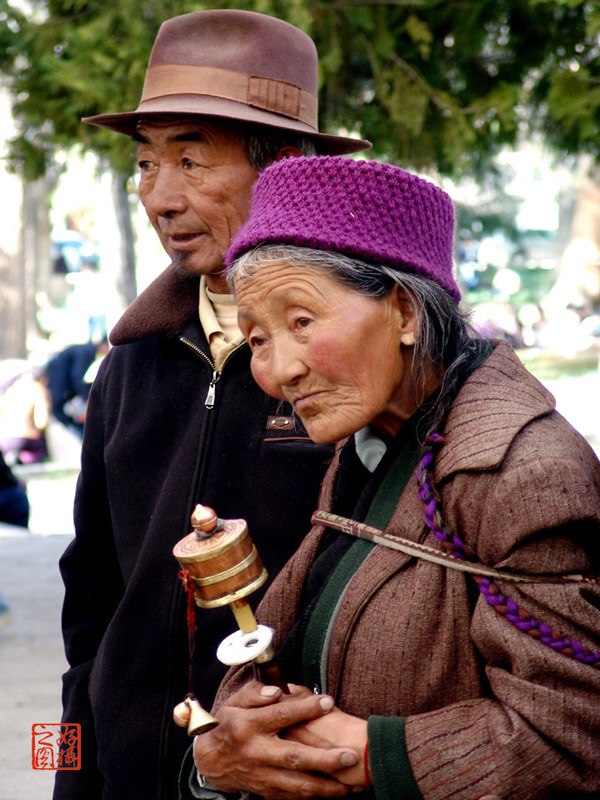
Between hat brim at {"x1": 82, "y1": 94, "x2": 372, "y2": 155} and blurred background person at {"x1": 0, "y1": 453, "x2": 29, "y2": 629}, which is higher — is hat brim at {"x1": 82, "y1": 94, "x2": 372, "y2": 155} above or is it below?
above

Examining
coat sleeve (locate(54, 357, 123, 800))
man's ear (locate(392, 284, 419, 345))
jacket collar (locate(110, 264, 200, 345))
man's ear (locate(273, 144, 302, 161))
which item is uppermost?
man's ear (locate(273, 144, 302, 161))

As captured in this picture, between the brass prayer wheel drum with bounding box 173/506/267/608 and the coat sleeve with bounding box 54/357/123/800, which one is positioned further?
the coat sleeve with bounding box 54/357/123/800

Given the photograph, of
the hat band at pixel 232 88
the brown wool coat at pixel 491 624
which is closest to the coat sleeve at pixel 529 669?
the brown wool coat at pixel 491 624

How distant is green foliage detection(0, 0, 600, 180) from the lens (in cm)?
434

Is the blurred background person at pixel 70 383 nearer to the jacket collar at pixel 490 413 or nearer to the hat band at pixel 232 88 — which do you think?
the hat band at pixel 232 88

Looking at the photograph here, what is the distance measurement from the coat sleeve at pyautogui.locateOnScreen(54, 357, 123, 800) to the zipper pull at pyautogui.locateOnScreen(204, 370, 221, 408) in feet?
1.14

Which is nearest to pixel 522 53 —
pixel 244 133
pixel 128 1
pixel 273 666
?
pixel 128 1

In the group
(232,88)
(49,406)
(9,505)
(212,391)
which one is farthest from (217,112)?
(49,406)

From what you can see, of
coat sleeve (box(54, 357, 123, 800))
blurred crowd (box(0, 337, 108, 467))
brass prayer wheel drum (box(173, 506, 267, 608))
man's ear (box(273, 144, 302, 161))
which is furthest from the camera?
blurred crowd (box(0, 337, 108, 467))

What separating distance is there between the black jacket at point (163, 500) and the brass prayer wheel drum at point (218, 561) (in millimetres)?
527

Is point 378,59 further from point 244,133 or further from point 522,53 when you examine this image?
point 244,133

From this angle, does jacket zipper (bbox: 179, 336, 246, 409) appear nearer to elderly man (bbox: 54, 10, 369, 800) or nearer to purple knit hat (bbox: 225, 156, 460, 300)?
elderly man (bbox: 54, 10, 369, 800)

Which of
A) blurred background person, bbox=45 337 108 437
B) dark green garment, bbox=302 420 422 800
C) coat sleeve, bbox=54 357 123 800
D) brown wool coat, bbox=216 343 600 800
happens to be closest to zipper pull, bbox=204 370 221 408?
coat sleeve, bbox=54 357 123 800

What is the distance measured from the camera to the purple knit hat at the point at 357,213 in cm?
148
